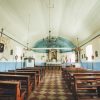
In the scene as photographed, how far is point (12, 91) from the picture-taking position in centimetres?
318

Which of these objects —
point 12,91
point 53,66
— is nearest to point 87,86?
point 12,91

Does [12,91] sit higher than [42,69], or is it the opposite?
[42,69]

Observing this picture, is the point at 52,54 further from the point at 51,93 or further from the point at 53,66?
the point at 51,93

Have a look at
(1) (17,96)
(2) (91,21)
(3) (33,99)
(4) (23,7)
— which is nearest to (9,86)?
(1) (17,96)

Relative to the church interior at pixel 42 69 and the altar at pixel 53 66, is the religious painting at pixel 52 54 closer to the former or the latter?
the altar at pixel 53 66

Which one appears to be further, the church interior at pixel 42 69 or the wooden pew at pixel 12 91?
the church interior at pixel 42 69

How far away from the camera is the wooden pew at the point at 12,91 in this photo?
2775mm

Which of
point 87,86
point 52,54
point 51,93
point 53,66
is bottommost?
point 51,93

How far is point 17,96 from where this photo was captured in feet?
9.19

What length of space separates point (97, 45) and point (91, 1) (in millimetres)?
4603

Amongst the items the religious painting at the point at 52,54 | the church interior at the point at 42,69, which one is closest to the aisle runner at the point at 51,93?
the church interior at the point at 42,69

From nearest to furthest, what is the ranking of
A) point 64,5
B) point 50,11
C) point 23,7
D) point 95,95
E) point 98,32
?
point 95,95
point 23,7
point 64,5
point 50,11
point 98,32

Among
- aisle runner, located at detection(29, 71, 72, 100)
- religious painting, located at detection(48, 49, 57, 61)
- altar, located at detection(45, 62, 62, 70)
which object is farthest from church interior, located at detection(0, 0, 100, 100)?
Answer: religious painting, located at detection(48, 49, 57, 61)

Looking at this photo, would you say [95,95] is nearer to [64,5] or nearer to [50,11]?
[64,5]
